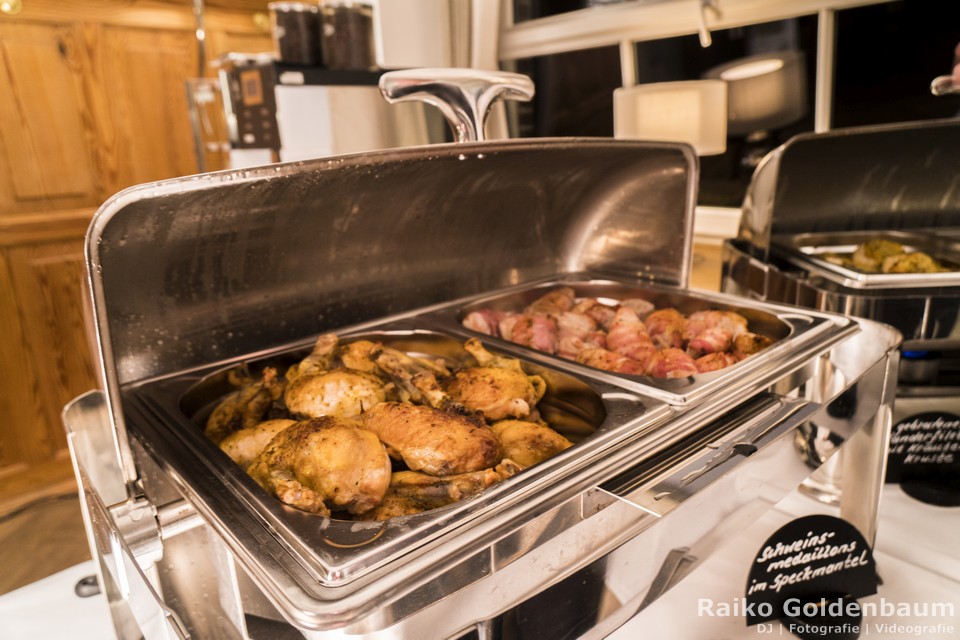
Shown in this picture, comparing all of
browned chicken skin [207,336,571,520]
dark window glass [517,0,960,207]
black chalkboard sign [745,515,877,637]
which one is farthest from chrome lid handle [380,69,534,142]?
dark window glass [517,0,960,207]

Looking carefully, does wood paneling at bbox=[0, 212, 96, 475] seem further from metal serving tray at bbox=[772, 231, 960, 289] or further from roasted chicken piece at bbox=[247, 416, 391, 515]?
metal serving tray at bbox=[772, 231, 960, 289]

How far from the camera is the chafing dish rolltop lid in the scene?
1.44 metres

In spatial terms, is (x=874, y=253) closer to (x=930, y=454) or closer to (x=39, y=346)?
(x=930, y=454)

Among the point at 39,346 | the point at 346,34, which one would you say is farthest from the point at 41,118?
the point at 346,34

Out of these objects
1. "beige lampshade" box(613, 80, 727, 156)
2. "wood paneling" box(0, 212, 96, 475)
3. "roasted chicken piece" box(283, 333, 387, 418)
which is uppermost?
"beige lampshade" box(613, 80, 727, 156)

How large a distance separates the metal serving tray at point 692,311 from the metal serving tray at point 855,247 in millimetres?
245

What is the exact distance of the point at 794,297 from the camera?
1359 mm

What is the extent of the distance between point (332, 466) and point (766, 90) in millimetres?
2589

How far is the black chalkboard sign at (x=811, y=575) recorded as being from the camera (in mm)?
819

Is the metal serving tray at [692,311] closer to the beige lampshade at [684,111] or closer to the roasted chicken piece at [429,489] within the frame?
the roasted chicken piece at [429,489]

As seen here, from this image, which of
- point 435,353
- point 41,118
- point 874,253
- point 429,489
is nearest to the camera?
point 429,489

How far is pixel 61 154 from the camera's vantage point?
289 cm

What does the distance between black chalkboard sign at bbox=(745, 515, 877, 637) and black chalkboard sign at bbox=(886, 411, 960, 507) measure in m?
0.37

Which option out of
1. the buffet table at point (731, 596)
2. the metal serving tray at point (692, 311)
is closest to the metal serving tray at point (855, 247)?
the metal serving tray at point (692, 311)
